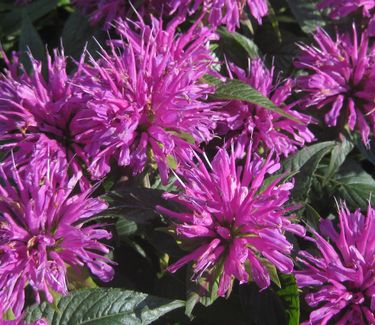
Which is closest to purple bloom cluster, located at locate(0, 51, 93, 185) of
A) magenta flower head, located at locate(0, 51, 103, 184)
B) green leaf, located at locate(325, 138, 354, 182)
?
magenta flower head, located at locate(0, 51, 103, 184)

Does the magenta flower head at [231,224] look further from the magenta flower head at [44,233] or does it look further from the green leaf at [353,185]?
the green leaf at [353,185]

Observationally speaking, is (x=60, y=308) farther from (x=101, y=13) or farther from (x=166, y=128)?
(x=101, y=13)

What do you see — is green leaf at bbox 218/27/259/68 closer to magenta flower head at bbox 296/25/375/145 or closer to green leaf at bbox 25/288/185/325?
magenta flower head at bbox 296/25/375/145

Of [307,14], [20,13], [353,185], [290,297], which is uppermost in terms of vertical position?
[20,13]

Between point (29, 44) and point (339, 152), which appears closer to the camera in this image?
point (339, 152)

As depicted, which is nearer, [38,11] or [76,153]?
[76,153]

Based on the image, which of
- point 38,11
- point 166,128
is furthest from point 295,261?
point 38,11

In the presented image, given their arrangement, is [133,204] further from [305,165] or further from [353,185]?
[353,185]

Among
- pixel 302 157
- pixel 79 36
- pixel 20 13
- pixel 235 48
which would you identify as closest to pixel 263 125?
pixel 302 157
